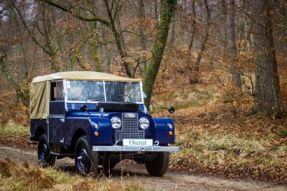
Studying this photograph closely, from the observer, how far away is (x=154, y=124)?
39.5ft

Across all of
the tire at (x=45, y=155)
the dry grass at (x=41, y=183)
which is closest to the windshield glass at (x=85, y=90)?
the tire at (x=45, y=155)

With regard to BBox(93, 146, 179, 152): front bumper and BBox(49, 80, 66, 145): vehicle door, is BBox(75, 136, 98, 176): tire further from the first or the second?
BBox(49, 80, 66, 145): vehicle door

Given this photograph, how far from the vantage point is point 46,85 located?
46.1 ft

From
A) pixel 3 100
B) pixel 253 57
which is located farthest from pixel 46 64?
pixel 253 57

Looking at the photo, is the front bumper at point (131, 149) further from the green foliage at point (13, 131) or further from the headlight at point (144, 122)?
the green foliage at point (13, 131)

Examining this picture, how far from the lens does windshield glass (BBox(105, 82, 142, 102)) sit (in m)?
13.2

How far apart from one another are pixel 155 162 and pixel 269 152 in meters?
3.01

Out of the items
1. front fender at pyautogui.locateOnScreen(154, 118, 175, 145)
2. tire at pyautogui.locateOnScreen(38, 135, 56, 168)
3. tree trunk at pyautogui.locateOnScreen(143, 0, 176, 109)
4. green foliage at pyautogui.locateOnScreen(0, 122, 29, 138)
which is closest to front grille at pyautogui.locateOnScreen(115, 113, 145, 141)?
front fender at pyautogui.locateOnScreen(154, 118, 175, 145)

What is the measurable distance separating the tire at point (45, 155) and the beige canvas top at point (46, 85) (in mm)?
667

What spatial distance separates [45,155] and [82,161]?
8.73 feet

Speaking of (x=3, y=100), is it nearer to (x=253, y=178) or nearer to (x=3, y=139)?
(x=3, y=139)

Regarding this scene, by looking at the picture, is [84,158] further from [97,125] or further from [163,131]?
[163,131]

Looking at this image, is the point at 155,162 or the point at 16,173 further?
the point at 155,162

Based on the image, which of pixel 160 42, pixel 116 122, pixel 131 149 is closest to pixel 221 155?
pixel 131 149
